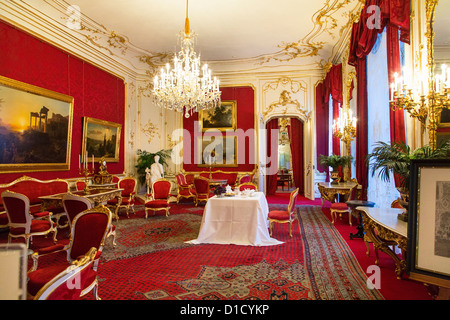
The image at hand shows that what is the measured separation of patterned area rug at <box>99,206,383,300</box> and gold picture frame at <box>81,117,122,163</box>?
118 inches

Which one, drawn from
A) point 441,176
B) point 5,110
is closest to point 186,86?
point 5,110

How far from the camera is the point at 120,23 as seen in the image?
6.36m

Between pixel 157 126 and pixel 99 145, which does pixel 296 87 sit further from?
pixel 99 145

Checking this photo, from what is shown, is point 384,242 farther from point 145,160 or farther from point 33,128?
point 145,160

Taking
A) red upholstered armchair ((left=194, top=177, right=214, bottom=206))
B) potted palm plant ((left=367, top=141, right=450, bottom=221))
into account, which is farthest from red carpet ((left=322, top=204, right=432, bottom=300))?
red upholstered armchair ((left=194, top=177, right=214, bottom=206))

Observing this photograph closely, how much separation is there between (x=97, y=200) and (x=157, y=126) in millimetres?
5291

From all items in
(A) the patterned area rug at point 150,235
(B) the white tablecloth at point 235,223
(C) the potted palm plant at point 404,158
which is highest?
(C) the potted palm plant at point 404,158

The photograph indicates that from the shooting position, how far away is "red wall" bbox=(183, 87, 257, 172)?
899 cm

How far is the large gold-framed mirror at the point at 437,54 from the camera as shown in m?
2.58

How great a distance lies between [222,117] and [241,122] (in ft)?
2.32

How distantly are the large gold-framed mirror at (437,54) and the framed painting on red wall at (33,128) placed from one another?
20.6ft

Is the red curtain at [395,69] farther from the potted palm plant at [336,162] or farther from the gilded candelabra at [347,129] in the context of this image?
the potted palm plant at [336,162]

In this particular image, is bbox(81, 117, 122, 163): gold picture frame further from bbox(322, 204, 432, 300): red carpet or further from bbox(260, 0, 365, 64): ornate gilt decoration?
bbox(322, 204, 432, 300): red carpet

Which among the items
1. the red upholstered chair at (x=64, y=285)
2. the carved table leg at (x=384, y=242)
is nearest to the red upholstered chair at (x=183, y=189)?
the carved table leg at (x=384, y=242)
